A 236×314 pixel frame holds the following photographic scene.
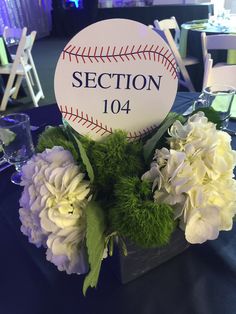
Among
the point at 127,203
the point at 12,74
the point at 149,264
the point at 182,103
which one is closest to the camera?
the point at 127,203

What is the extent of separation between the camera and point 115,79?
1.47 ft

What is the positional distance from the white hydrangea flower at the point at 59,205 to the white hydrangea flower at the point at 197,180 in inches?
4.0

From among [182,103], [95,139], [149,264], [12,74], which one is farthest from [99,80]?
[12,74]

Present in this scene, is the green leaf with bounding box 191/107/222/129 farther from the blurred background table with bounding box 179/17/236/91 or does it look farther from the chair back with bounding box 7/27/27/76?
the chair back with bounding box 7/27/27/76

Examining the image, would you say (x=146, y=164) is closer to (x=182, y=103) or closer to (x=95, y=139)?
(x=95, y=139)

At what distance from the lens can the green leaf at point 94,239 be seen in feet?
1.16

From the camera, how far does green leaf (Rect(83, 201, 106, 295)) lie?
0.35 meters

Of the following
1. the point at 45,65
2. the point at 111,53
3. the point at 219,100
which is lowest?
the point at 45,65

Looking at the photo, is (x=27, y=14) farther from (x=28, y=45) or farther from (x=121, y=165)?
(x=121, y=165)

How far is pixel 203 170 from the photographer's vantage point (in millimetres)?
381

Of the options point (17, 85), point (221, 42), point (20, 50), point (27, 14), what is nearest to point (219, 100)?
point (221, 42)

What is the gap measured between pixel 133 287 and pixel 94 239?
0.15 meters

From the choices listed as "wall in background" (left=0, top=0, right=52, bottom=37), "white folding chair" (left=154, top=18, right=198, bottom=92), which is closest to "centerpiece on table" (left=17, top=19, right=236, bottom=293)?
"white folding chair" (left=154, top=18, right=198, bottom=92)

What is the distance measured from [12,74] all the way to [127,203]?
102 inches
